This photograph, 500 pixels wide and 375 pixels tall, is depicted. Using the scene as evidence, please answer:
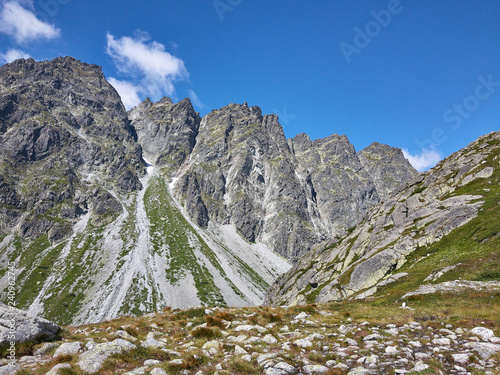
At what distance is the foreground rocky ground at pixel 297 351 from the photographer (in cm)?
912

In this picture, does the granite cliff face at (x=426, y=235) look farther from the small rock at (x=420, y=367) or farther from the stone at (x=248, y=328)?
the small rock at (x=420, y=367)

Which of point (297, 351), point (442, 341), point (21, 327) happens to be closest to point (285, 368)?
point (297, 351)

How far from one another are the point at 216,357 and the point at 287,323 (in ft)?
23.7

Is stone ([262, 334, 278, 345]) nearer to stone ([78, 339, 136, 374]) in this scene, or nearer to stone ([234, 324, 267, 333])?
stone ([234, 324, 267, 333])

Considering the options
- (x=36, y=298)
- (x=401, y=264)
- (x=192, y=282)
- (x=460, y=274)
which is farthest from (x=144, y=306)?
(x=460, y=274)

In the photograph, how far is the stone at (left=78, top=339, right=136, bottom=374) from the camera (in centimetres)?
983

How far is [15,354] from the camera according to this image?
11812 millimetres

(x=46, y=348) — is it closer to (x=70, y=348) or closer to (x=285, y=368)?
(x=70, y=348)

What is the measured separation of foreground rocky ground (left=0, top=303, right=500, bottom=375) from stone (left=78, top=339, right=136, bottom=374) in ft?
0.09

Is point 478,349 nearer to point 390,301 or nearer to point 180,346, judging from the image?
point 180,346

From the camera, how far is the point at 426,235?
41.2 metres

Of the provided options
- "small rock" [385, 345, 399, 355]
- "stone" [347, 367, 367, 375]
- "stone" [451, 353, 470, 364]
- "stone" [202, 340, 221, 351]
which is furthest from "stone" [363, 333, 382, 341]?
"stone" [202, 340, 221, 351]

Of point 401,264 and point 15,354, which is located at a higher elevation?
point 15,354

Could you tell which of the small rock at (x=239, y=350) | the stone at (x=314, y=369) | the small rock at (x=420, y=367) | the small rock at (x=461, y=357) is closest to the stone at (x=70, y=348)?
the small rock at (x=239, y=350)
